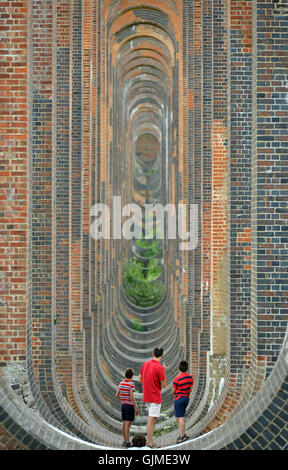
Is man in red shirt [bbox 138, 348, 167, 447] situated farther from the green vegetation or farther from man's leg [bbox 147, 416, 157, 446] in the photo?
the green vegetation

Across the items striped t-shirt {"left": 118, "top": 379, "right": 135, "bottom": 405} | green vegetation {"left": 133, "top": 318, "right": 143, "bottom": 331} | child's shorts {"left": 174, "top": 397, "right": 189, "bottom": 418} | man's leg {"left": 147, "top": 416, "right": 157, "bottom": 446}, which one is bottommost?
green vegetation {"left": 133, "top": 318, "right": 143, "bottom": 331}

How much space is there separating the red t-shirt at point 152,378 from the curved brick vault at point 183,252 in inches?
33.2

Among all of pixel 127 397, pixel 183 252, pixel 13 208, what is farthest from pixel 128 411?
pixel 183 252

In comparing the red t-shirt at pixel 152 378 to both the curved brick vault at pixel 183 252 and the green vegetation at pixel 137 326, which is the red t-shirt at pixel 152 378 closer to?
the curved brick vault at pixel 183 252

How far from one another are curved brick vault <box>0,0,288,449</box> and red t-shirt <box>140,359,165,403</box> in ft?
2.77

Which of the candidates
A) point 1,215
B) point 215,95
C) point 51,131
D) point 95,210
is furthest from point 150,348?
point 1,215

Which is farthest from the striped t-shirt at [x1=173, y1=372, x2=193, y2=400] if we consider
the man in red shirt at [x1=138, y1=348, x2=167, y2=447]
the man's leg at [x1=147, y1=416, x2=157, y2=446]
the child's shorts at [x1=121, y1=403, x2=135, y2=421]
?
the child's shorts at [x1=121, y1=403, x2=135, y2=421]

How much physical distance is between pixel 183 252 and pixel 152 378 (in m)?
6.17

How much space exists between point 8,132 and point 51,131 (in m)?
1.76

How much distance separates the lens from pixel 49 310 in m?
7.12

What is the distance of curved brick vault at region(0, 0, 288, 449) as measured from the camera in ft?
16.5

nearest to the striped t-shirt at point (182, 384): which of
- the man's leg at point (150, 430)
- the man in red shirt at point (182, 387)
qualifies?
the man in red shirt at point (182, 387)

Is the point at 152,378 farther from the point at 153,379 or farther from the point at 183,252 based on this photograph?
the point at 183,252

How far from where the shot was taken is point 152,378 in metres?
6.69
